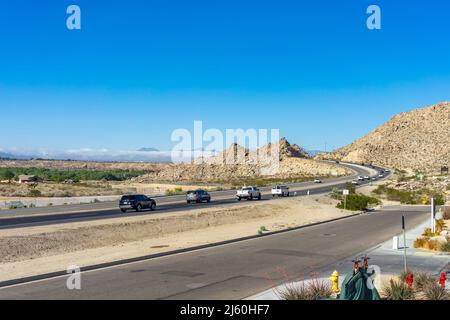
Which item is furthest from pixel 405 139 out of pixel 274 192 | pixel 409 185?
pixel 274 192

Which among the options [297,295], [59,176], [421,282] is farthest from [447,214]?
[59,176]

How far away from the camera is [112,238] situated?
24.3 meters

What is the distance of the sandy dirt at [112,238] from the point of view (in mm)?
17922

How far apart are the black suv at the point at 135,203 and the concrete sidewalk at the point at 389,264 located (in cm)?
2348

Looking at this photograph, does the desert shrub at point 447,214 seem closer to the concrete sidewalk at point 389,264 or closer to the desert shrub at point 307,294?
the concrete sidewalk at point 389,264

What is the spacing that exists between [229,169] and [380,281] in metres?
152

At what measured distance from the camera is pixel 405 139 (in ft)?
607

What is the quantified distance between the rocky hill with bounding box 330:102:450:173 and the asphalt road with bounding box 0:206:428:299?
144402 mm

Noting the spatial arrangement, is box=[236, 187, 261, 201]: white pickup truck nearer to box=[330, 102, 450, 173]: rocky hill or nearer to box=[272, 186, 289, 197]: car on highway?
box=[272, 186, 289, 197]: car on highway

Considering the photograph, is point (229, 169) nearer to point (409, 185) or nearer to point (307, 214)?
point (409, 185)

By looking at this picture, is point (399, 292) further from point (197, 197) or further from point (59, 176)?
point (59, 176)

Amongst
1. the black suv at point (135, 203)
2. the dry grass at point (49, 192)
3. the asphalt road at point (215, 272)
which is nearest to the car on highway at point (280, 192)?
the dry grass at point (49, 192)

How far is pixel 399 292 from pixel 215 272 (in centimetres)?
610

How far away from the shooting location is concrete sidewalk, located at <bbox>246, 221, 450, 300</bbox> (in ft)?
43.5
